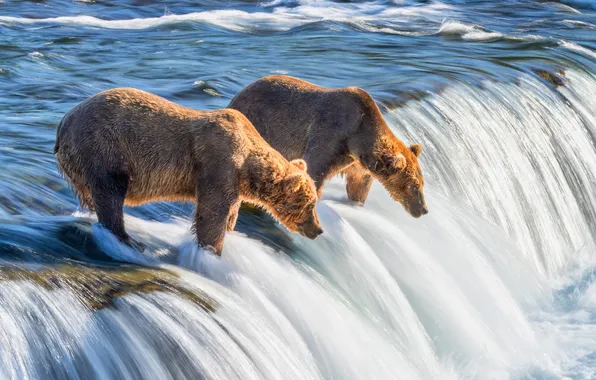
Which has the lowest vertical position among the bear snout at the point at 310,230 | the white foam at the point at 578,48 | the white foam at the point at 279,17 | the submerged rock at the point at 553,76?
the white foam at the point at 279,17

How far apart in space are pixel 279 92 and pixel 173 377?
3.34m

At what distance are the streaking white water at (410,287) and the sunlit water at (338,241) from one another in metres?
0.02

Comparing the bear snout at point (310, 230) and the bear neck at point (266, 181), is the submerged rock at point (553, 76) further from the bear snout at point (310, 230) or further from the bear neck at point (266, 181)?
the bear neck at point (266, 181)

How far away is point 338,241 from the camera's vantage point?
7535mm

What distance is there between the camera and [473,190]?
408 inches

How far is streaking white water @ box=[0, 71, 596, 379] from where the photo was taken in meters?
5.27

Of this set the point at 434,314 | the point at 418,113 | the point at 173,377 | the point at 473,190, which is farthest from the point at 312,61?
the point at 173,377

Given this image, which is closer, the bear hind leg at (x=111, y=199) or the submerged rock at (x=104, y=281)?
the submerged rock at (x=104, y=281)

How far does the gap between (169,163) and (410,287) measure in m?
2.60

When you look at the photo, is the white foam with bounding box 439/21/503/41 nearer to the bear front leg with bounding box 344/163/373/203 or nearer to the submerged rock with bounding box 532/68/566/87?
the submerged rock with bounding box 532/68/566/87

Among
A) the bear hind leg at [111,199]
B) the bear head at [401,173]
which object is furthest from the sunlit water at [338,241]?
the bear head at [401,173]

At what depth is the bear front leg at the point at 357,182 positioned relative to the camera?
824 centimetres

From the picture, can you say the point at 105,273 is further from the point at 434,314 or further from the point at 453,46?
the point at 453,46

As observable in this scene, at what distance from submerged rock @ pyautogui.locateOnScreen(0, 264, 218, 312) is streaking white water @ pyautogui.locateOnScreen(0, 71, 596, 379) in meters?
0.08
